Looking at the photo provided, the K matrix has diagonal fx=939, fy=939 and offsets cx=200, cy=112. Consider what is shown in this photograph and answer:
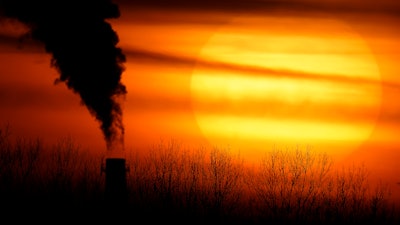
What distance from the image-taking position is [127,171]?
2861 centimetres

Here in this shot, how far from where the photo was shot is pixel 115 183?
28.3 meters

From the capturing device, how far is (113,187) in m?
28.4

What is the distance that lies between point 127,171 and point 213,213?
1202 cm

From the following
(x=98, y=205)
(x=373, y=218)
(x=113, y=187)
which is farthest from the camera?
(x=373, y=218)

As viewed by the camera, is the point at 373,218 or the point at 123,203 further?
the point at 373,218

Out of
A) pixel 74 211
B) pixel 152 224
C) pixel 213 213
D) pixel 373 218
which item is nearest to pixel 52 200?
pixel 74 211

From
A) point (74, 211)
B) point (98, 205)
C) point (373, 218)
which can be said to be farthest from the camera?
point (373, 218)

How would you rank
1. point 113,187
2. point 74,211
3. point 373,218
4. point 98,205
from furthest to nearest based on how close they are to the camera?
point 373,218 → point 74,211 → point 98,205 → point 113,187

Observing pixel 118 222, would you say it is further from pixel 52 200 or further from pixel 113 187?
pixel 52 200

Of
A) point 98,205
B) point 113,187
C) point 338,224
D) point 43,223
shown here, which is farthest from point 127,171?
point 338,224

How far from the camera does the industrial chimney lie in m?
28.2

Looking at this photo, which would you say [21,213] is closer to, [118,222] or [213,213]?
[213,213]

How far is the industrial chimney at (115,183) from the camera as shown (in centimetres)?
2820

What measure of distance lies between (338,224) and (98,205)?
10.9 metres
